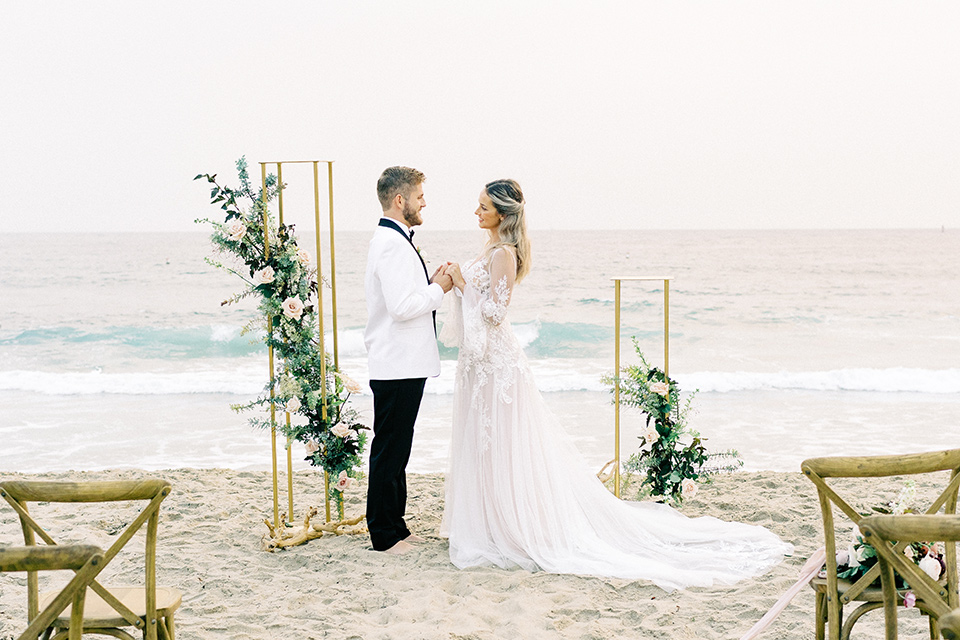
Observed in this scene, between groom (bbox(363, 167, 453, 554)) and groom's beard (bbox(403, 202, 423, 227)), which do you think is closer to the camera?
groom (bbox(363, 167, 453, 554))

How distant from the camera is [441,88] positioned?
21328mm

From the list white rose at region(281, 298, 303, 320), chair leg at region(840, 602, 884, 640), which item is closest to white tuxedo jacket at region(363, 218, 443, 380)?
white rose at region(281, 298, 303, 320)

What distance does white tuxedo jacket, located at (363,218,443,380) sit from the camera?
4211 millimetres

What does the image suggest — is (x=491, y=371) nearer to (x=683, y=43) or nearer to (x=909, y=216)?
(x=683, y=43)

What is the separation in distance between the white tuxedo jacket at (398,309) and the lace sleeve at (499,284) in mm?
266

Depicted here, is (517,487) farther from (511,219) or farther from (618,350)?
(511,219)

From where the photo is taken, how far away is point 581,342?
1565 cm

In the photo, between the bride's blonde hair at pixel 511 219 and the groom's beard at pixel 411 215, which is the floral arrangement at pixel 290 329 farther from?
the bride's blonde hair at pixel 511 219

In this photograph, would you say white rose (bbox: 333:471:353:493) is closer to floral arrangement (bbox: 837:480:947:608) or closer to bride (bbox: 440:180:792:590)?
bride (bbox: 440:180:792:590)

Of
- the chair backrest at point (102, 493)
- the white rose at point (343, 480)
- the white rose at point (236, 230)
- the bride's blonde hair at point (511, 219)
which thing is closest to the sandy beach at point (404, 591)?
the white rose at point (343, 480)

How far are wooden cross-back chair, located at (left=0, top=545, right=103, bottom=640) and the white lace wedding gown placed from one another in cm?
256

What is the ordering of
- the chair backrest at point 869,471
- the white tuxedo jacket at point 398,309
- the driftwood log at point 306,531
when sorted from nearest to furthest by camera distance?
the chair backrest at point 869,471
the white tuxedo jacket at point 398,309
the driftwood log at point 306,531

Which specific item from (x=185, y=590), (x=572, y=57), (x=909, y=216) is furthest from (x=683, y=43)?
(x=185, y=590)

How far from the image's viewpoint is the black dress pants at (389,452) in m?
4.32
